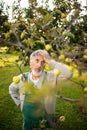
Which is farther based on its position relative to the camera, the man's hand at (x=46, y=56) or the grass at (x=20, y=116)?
the grass at (x=20, y=116)

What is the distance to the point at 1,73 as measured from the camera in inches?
635

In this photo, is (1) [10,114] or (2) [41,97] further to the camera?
(1) [10,114]

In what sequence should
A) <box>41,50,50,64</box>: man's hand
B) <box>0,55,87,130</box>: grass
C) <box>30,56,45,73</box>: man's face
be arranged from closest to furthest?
<box>41,50,50,64</box>: man's hand → <box>30,56,45,73</box>: man's face → <box>0,55,87,130</box>: grass

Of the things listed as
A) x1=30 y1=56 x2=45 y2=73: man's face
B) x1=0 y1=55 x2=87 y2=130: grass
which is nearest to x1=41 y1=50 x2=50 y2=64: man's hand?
x1=30 y1=56 x2=45 y2=73: man's face

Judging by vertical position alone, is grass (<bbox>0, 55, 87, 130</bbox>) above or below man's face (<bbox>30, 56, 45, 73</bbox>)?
below

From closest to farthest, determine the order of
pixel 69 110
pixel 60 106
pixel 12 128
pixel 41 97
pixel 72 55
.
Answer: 1. pixel 41 97
2. pixel 72 55
3. pixel 12 128
4. pixel 69 110
5. pixel 60 106

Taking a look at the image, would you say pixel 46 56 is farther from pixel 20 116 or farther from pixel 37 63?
pixel 20 116

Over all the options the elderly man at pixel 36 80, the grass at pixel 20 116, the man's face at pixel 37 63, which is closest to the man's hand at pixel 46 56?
the elderly man at pixel 36 80

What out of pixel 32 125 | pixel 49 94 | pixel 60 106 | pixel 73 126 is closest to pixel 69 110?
pixel 60 106

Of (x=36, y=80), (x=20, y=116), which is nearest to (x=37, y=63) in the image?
(x=36, y=80)

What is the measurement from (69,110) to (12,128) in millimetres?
A: 2205

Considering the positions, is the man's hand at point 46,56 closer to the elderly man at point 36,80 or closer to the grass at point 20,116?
the elderly man at point 36,80

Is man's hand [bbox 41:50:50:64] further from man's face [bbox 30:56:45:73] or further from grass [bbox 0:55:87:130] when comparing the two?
grass [bbox 0:55:87:130]

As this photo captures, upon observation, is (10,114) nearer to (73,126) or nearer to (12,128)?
(12,128)
